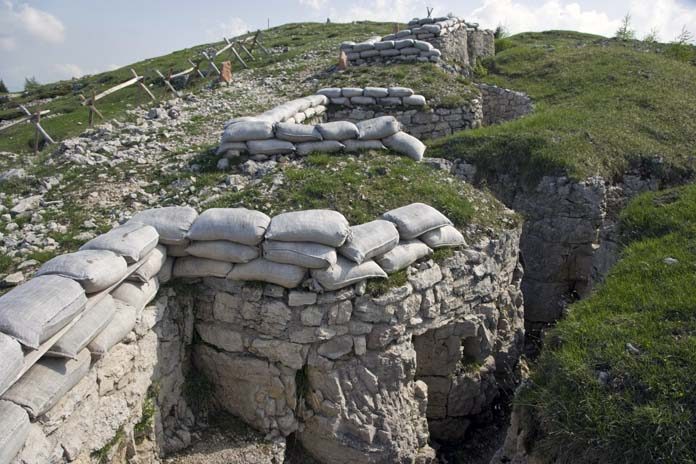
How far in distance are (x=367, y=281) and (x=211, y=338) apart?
1918 mm

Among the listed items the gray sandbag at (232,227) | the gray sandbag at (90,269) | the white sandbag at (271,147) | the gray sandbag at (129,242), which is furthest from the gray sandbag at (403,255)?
the white sandbag at (271,147)

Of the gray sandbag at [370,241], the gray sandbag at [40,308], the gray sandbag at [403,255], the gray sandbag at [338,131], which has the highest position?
the gray sandbag at [338,131]

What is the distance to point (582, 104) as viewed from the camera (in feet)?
42.9

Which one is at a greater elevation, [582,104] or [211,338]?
[582,104]

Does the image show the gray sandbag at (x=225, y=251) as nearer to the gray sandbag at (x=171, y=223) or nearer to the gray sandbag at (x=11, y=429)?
the gray sandbag at (x=171, y=223)

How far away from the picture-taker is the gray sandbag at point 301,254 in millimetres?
5340

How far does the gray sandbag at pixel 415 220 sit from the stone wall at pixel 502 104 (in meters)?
9.85

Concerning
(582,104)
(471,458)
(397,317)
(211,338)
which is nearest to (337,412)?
(397,317)

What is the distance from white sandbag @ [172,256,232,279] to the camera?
5625mm

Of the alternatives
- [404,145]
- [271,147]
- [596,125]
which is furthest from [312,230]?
[596,125]

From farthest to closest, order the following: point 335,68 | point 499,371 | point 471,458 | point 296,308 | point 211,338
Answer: point 335,68 → point 499,371 → point 471,458 → point 211,338 → point 296,308

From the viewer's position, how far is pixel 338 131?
8664mm

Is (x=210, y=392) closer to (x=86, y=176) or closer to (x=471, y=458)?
(x=471, y=458)

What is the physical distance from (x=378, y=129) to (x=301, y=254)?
13.7 feet
